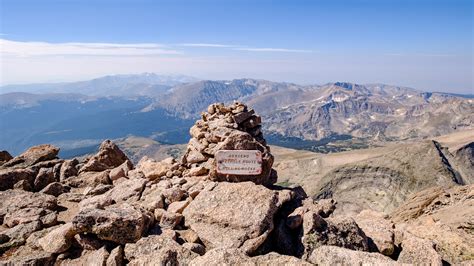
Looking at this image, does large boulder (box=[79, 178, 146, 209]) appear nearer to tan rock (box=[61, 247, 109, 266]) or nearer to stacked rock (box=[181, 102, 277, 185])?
stacked rock (box=[181, 102, 277, 185])

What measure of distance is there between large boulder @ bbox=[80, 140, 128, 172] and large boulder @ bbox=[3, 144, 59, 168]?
3.37 meters

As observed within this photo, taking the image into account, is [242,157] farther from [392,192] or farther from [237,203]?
[392,192]

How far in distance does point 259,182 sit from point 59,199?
11.6 meters

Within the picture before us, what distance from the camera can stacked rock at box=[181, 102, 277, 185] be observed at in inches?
734

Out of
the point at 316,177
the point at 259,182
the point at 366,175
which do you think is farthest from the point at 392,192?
the point at 259,182

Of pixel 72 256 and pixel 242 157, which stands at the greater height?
pixel 242 157

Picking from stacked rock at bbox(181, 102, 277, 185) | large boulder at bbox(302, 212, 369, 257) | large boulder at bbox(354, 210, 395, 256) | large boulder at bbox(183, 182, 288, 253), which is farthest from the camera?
stacked rock at bbox(181, 102, 277, 185)

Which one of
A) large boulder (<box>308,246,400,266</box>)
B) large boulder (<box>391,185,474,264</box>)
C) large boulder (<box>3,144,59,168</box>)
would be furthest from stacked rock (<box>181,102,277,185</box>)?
large boulder (<box>3,144,59,168</box>)

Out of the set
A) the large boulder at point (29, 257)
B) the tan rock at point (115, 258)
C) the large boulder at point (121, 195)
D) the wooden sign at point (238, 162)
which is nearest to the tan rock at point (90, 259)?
the tan rock at point (115, 258)

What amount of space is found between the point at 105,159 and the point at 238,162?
50.2 ft

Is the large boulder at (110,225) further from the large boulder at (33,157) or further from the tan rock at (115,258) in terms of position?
the large boulder at (33,157)

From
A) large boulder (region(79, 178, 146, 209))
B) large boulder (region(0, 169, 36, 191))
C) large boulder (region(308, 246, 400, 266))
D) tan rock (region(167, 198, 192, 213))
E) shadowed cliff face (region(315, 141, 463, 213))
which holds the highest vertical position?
large boulder (region(308, 246, 400, 266))

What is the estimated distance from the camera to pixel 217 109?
2680 centimetres

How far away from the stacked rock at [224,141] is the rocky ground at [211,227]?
10 cm
